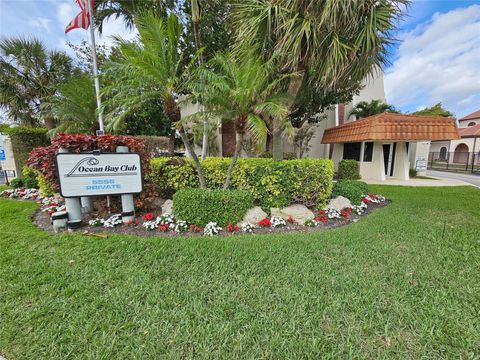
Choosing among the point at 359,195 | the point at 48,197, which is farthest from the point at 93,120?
the point at 359,195

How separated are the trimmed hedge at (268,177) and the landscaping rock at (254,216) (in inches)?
18.0

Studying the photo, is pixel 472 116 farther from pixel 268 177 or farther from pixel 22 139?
pixel 22 139

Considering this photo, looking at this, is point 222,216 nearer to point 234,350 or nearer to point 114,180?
point 114,180

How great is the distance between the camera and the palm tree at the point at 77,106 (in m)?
8.30

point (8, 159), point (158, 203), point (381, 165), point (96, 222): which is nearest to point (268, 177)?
point (158, 203)

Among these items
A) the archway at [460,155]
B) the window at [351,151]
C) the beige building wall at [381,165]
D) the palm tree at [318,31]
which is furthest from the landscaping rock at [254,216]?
the archway at [460,155]

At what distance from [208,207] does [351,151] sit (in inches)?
477

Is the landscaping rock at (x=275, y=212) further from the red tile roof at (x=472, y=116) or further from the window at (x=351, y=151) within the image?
the red tile roof at (x=472, y=116)

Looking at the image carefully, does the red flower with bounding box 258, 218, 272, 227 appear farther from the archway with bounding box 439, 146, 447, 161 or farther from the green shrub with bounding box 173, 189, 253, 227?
the archway with bounding box 439, 146, 447, 161

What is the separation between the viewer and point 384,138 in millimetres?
10109

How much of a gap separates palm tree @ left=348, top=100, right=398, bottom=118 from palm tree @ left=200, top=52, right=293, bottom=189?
534 inches

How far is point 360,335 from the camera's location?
6.18 ft

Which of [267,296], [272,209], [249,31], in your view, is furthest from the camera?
[249,31]

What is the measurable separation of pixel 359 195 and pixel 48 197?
9.79 meters
